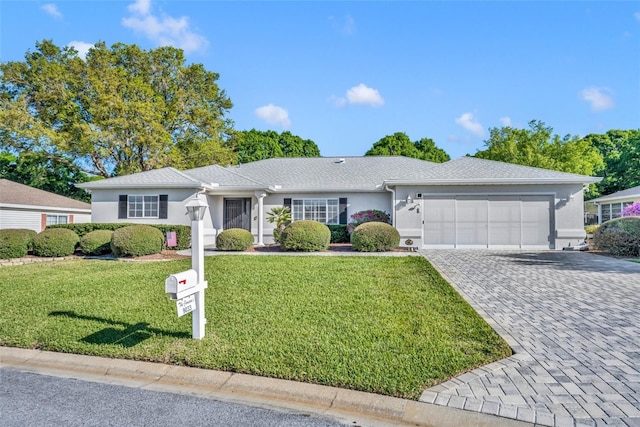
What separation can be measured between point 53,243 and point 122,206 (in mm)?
3937

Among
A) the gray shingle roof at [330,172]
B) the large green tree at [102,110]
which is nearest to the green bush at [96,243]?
the gray shingle roof at [330,172]

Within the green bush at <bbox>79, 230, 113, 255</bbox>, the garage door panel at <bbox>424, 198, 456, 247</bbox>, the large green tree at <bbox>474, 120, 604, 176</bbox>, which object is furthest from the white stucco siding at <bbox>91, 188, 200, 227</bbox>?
the large green tree at <bbox>474, 120, 604, 176</bbox>

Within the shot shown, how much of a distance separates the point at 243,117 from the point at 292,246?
68.4 feet

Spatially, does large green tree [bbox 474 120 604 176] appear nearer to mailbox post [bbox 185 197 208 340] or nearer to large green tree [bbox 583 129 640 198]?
large green tree [bbox 583 129 640 198]

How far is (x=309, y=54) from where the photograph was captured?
13547mm

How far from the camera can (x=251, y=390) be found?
3.60 meters

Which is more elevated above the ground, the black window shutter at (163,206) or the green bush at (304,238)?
the black window shutter at (163,206)

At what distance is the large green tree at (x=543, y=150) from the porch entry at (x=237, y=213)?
19480mm

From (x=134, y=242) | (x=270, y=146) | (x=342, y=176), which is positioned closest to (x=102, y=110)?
(x=134, y=242)

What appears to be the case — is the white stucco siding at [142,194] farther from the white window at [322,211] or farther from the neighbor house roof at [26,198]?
the neighbor house roof at [26,198]

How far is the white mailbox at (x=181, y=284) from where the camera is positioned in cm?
427

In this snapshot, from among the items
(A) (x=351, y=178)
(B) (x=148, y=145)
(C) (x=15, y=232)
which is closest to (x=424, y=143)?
(A) (x=351, y=178)

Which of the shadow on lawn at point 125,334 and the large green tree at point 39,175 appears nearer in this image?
the shadow on lawn at point 125,334

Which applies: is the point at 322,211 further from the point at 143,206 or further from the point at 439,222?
the point at 143,206
